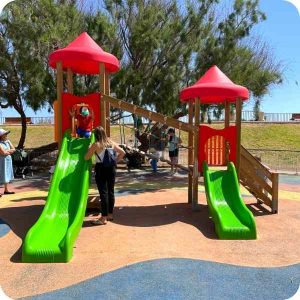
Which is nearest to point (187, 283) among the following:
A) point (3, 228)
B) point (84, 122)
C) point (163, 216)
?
point (163, 216)

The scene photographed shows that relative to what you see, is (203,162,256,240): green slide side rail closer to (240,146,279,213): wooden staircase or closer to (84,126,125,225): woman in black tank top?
(240,146,279,213): wooden staircase

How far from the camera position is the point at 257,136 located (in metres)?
30.6

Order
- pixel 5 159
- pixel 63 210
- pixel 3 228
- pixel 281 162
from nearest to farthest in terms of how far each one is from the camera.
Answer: pixel 63 210, pixel 3 228, pixel 5 159, pixel 281 162

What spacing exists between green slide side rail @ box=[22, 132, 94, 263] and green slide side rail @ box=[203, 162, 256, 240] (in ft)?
7.06

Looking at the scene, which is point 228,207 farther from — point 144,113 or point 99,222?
point 144,113

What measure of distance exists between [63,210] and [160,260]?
2.03m

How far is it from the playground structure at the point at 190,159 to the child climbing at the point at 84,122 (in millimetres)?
117

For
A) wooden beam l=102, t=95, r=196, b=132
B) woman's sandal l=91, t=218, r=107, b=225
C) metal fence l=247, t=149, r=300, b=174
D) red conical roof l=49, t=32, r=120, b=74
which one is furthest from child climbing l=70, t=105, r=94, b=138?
metal fence l=247, t=149, r=300, b=174

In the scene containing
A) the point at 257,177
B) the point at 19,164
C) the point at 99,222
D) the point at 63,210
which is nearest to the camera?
the point at 63,210

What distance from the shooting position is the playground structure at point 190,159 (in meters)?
5.98

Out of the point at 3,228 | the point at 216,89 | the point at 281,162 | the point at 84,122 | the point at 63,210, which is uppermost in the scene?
the point at 216,89

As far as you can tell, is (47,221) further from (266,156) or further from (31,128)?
(31,128)

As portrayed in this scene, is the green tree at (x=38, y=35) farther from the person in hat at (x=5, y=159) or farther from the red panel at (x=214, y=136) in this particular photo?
the red panel at (x=214, y=136)

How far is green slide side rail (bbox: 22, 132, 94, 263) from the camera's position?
4.91 metres
